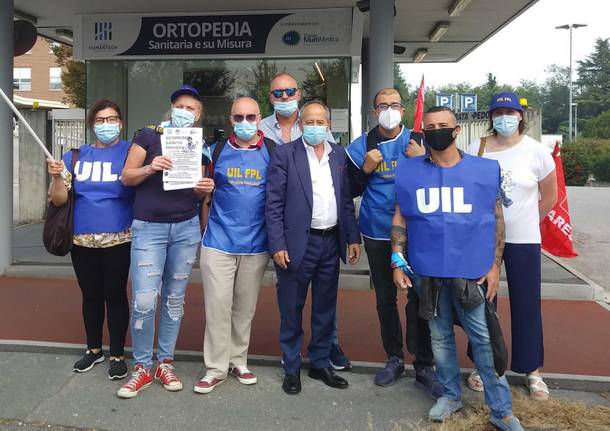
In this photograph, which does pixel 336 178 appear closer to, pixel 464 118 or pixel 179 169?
pixel 179 169

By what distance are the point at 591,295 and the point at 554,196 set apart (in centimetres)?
335

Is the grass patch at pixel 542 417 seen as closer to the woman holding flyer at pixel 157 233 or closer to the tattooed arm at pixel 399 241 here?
the tattooed arm at pixel 399 241

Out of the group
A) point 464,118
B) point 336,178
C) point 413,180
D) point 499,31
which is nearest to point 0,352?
point 336,178

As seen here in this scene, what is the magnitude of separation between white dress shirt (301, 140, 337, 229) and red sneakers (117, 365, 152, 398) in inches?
64.1

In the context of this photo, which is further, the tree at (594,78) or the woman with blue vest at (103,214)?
the tree at (594,78)

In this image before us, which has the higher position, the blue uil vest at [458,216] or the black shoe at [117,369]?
the blue uil vest at [458,216]

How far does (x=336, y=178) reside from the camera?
4.02 metres

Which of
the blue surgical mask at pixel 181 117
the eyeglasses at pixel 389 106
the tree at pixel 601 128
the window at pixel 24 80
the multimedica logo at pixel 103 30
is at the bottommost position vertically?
the blue surgical mask at pixel 181 117

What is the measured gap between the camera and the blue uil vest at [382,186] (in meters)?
4.09

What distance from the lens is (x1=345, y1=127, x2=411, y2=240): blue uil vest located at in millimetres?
4094

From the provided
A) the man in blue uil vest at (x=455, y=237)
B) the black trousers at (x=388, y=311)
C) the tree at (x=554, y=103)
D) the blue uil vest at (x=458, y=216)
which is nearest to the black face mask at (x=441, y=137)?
the man in blue uil vest at (x=455, y=237)

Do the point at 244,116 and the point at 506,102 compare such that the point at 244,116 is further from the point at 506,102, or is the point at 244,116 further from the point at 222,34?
the point at 222,34

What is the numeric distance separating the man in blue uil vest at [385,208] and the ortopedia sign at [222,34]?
18.4 feet

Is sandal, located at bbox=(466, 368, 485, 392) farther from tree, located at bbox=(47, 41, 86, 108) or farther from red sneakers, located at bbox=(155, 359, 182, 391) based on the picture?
tree, located at bbox=(47, 41, 86, 108)
